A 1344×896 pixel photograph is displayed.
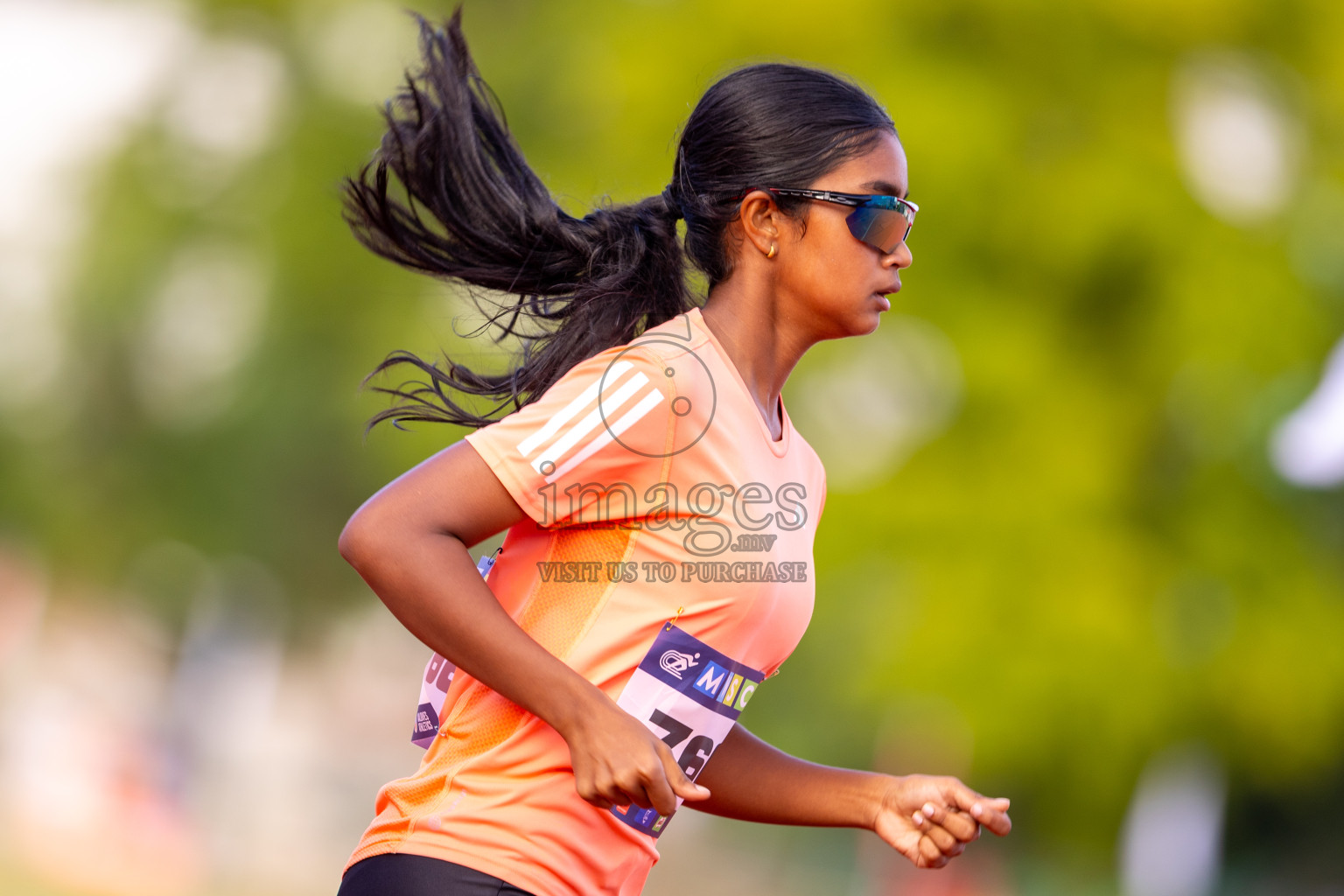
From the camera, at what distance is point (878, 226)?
2.55 metres

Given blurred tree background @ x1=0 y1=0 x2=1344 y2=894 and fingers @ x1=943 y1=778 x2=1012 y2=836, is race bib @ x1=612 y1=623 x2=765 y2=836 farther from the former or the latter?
blurred tree background @ x1=0 y1=0 x2=1344 y2=894

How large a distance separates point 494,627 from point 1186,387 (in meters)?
8.77

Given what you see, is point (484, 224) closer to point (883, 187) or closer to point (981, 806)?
point (883, 187)

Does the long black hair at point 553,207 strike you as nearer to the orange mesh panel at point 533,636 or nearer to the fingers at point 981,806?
the orange mesh panel at point 533,636

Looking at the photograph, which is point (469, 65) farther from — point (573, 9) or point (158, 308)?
point (158, 308)

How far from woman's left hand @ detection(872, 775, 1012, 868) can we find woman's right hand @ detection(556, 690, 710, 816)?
51cm

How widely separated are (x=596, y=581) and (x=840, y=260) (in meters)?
0.77

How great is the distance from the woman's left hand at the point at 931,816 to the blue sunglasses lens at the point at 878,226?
96cm

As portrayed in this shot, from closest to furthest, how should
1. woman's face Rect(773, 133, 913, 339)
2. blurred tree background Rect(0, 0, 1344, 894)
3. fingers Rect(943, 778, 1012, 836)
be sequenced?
fingers Rect(943, 778, 1012, 836)
woman's face Rect(773, 133, 913, 339)
blurred tree background Rect(0, 0, 1344, 894)

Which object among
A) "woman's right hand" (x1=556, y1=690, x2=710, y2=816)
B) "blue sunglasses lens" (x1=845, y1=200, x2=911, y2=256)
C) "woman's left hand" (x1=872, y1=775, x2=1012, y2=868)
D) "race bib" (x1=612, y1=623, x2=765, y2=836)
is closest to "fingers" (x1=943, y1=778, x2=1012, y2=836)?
"woman's left hand" (x1=872, y1=775, x2=1012, y2=868)

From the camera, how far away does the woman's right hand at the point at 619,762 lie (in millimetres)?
2045

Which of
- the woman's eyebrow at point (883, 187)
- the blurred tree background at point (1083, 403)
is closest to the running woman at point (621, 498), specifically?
the woman's eyebrow at point (883, 187)

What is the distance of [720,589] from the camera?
2.24m

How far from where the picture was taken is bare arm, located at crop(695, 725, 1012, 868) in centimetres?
237
